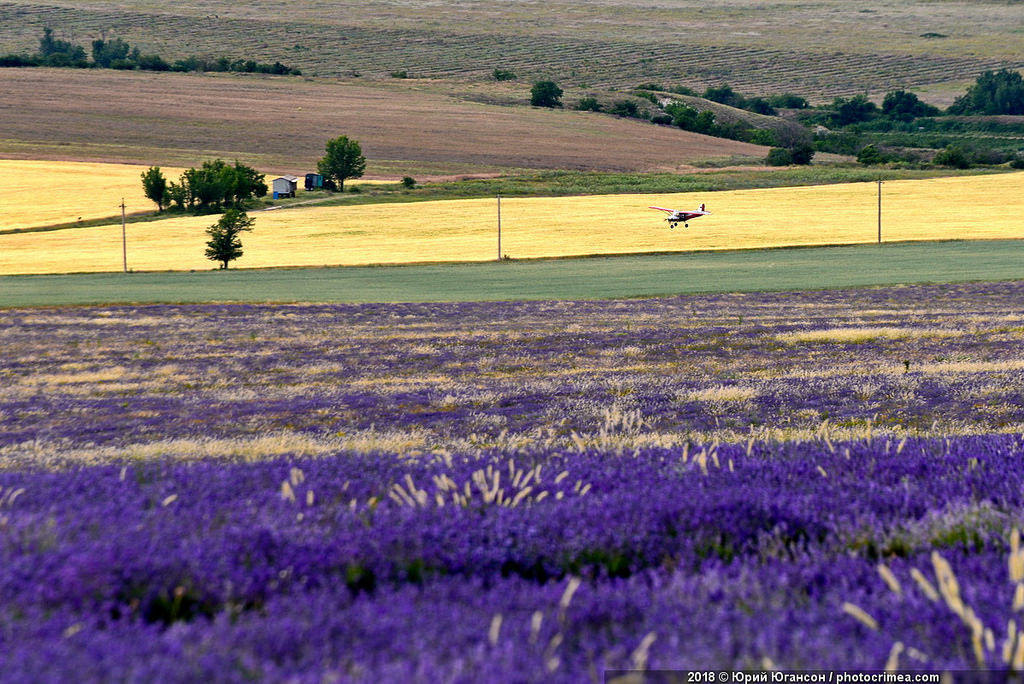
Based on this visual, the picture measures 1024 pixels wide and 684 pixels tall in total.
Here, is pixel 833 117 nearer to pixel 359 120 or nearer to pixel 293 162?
pixel 359 120

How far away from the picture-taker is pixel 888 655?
2930 millimetres

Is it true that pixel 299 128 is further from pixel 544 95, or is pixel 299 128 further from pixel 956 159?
pixel 956 159

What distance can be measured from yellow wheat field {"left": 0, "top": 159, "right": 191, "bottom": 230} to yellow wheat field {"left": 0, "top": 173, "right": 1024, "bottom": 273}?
8.04 meters

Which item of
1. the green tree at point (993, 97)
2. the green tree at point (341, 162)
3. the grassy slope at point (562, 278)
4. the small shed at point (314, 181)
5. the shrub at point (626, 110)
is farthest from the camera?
the green tree at point (993, 97)

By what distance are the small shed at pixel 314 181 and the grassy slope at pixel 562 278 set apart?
53610 mm

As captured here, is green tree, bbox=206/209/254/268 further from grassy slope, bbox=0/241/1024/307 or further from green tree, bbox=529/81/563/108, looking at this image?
green tree, bbox=529/81/563/108

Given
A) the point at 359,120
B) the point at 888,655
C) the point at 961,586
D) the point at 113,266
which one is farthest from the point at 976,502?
the point at 359,120

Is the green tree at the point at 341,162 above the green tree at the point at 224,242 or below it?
above

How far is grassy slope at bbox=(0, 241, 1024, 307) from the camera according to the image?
43.3 m

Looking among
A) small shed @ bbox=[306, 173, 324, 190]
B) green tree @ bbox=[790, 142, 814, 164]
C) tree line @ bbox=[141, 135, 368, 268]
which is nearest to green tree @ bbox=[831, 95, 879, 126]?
green tree @ bbox=[790, 142, 814, 164]

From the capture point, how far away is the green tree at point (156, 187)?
10012cm

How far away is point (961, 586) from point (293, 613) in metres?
2.06

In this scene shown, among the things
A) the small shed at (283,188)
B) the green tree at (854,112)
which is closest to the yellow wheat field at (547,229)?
the small shed at (283,188)

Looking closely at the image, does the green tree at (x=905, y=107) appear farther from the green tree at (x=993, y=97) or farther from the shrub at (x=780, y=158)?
the shrub at (x=780, y=158)
